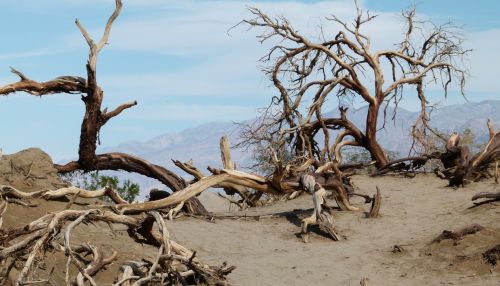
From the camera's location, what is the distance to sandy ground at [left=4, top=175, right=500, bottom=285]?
945cm

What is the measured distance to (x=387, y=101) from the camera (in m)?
19.1

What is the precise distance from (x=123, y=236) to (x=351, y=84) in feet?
28.9

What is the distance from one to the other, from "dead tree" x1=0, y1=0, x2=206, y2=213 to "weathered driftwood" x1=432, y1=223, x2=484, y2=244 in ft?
15.6

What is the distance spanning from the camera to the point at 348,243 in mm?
11641

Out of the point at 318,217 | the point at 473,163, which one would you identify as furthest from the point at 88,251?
the point at 473,163

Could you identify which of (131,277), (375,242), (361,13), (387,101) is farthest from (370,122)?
(131,277)

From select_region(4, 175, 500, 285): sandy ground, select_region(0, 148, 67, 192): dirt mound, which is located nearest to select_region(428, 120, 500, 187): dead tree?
select_region(4, 175, 500, 285): sandy ground

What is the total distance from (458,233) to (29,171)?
6.12 metres

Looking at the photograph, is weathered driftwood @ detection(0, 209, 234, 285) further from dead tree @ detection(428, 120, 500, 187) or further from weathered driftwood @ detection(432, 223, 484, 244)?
dead tree @ detection(428, 120, 500, 187)

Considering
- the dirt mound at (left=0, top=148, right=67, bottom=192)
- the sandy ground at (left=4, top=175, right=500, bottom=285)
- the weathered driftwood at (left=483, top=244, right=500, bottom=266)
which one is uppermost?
the dirt mound at (left=0, top=148, right=67, bottom=192)

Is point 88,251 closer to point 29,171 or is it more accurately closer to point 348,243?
point 29,171

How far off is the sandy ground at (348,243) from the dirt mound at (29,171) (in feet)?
1.55

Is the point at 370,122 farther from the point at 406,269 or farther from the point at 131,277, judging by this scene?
the point at 131,277

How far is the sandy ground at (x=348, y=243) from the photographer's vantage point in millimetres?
9453
